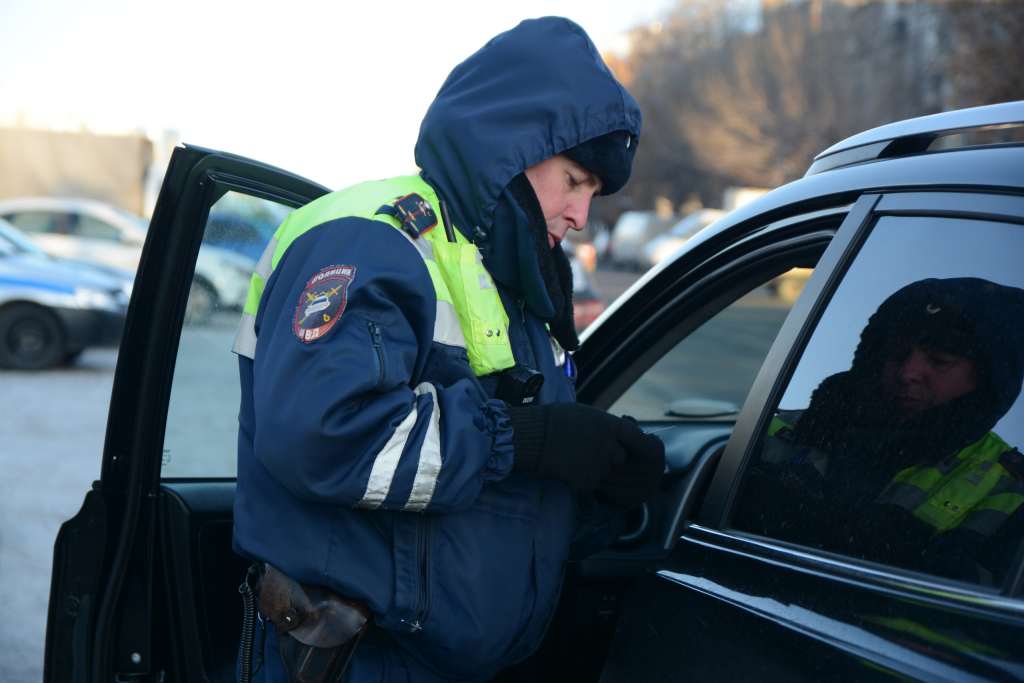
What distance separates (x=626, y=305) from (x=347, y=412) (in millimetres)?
935

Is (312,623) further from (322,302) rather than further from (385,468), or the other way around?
(322,302)

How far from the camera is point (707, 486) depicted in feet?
6.14

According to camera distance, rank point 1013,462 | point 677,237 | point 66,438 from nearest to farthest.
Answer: point 1013,462, point 66,438, point 677,237

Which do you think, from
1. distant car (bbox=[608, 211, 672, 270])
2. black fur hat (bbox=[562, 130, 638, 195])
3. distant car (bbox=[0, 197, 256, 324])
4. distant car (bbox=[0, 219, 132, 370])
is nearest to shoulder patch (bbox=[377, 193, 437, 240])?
black fur hat (bbox=[562, 130, 638, 195])

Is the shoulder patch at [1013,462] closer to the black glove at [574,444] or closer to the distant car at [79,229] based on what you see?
the black glove at [574,444]

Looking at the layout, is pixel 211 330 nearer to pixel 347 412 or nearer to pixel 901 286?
pixel 347 412

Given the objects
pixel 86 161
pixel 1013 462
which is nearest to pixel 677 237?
pixel 86 161

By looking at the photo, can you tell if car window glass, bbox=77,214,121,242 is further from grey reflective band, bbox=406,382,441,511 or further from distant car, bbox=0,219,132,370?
grey reflective band, bbox=406,382,441,511

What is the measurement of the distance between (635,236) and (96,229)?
21872 millimetres

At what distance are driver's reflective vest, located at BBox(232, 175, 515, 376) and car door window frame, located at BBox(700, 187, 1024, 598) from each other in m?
0.39

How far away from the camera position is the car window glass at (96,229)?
41.3 feet

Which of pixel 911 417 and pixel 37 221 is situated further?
pixel 37 221

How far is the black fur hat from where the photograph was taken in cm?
180

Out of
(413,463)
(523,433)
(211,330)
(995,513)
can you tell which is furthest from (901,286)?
(211,330)
